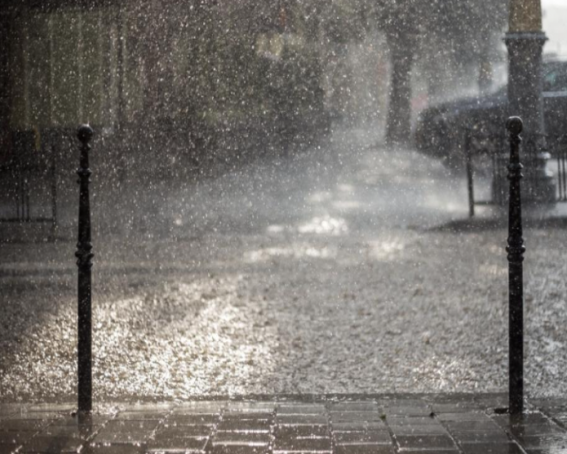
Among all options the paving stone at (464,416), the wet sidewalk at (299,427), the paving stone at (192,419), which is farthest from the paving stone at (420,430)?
the paving stone at (192,419)

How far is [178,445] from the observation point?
12.2 ft

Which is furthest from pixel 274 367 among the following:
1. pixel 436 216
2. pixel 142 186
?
pixel 142 186

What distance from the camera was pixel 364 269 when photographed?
8766 millimetres

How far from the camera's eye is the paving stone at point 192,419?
13.1ft

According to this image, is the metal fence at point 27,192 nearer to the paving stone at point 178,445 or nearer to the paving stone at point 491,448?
the paving stone at point 178,445

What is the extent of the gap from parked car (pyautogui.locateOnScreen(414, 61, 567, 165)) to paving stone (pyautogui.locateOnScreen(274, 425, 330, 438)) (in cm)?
1521

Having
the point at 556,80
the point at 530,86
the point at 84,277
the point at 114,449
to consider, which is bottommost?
the point at 114,449

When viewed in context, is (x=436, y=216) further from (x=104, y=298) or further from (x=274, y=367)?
(x=274, y=367)

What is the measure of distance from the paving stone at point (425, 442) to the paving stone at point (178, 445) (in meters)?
0.70

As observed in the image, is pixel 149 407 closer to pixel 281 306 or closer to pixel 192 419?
pixel 192 419

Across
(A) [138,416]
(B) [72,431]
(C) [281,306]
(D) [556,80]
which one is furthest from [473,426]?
(D) [556,80]

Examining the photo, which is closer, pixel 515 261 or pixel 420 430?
pixel 420 430

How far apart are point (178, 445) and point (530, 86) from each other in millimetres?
11515

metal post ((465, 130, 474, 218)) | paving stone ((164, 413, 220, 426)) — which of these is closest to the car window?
→ metal post ((465, 130, 474, 218))
